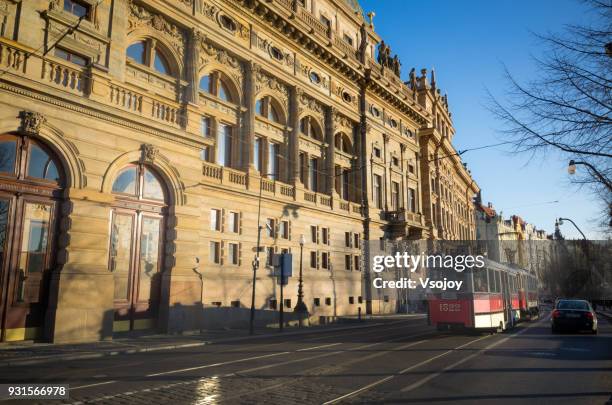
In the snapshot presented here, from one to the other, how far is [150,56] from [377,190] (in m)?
24.9

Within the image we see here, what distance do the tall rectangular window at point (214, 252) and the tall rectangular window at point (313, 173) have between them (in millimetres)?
11169


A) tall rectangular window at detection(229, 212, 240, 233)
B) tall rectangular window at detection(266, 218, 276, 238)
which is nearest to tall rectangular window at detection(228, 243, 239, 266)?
tall rectangular window at detection(229, 212, 240, 233)

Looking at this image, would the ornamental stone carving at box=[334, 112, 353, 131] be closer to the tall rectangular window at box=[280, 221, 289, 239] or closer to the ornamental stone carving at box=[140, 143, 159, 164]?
the tall rectangular window at box=[280, 221, 289, 239]

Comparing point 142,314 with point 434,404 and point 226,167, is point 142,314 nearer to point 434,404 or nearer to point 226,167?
point 226,167

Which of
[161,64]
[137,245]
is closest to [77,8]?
[161,64]

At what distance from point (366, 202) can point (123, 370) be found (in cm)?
3094

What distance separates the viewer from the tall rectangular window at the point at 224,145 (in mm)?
27469

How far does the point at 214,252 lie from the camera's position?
25.3 meters

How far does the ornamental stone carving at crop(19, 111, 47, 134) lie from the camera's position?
1530cm

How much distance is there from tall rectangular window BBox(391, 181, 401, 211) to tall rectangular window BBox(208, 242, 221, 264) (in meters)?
23.3

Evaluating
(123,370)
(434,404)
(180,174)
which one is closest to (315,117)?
(180,174)

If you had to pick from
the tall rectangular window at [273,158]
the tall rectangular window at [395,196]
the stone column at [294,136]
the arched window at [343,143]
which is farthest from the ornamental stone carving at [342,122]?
the tall rectangular window at [395,196]

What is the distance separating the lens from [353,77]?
40.1 meters

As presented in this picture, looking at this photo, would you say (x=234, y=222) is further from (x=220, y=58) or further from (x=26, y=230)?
(x=26, y=230)
